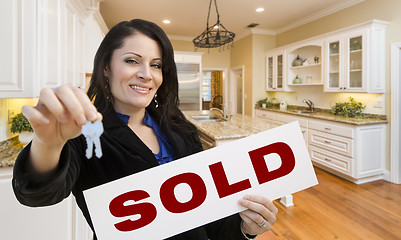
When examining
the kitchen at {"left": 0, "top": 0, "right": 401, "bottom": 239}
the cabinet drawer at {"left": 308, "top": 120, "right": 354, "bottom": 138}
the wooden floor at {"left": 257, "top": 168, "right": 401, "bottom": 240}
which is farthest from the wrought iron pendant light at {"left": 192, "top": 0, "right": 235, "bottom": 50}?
the wooden floor at {"left": 257, "top": 168, "right": 401, "bottom": 240}

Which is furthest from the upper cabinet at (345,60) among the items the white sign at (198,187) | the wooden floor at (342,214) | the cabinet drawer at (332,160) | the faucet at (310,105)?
the white sign at (198,187)

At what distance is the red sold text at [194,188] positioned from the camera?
0.63m

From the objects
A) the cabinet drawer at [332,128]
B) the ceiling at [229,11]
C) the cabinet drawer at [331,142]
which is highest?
the ceiling at [229,11]

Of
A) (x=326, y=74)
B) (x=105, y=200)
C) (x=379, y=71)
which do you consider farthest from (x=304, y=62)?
(x=105, y=200)

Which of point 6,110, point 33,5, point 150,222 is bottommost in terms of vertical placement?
point 150,222

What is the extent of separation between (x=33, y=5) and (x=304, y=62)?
15.6ft

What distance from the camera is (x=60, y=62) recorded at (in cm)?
198

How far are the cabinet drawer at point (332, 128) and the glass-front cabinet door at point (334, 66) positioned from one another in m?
0.69

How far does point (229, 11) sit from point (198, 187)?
453 centimetres

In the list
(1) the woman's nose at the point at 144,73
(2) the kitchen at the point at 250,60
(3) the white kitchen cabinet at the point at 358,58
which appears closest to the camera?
(1) the woman's nose at the point at 144,73

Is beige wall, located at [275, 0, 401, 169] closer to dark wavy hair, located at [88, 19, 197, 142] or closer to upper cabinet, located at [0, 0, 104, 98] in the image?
dark wavy hair, located at [88, 19, 197, 142]

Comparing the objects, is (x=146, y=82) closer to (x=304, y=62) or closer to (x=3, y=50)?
(x=3, y=50)

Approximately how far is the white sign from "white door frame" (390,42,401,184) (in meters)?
3.60

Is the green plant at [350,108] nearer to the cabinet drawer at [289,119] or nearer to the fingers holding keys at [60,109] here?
the cabinet drawer at [289,119]
